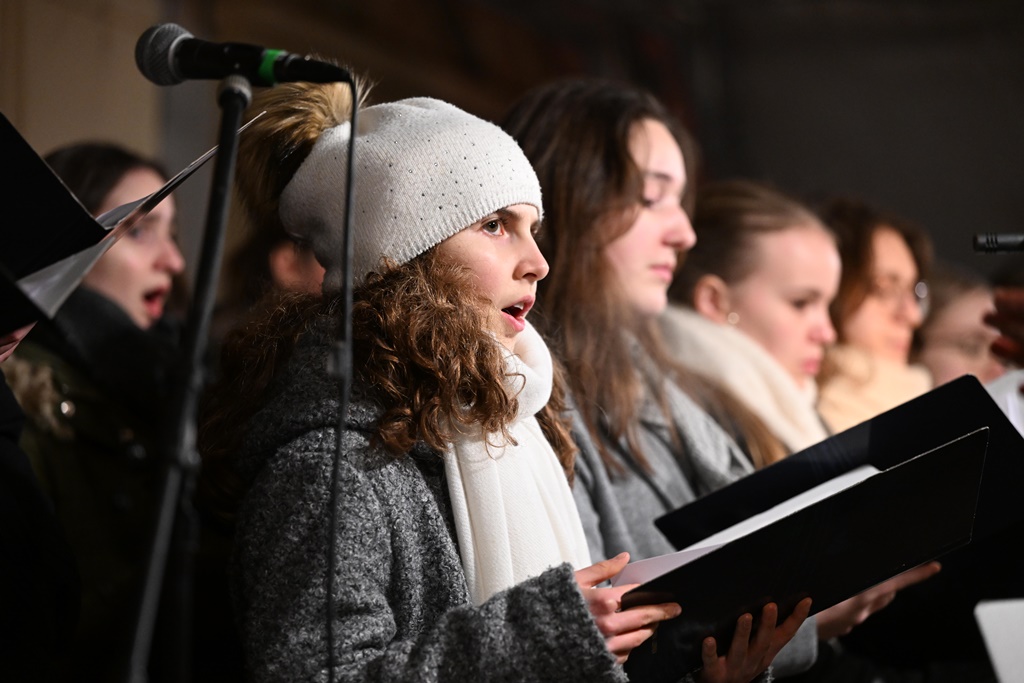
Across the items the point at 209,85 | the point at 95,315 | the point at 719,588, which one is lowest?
the point at 719,588

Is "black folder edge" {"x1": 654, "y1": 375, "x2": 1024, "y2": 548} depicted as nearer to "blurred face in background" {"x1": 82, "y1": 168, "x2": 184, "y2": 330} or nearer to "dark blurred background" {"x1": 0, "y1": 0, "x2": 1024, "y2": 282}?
"blurred face in background" {"x1": 82, "y1": 168, "x2": 184, "y2": 330}

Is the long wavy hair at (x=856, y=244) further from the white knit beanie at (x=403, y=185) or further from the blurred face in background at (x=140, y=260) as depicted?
the white knit beanie at (x=403, y=185)

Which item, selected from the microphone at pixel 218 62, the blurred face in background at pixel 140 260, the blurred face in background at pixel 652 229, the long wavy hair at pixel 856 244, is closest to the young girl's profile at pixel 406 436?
the microphone at pixel 218 62

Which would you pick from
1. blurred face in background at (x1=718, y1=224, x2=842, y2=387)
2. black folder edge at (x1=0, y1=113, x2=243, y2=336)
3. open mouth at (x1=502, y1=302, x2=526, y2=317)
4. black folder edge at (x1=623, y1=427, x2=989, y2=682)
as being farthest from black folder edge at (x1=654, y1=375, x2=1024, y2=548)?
blurred face in background at (x1=718, y1=224, x2=842, y2=387)

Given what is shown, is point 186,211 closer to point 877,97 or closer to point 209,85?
point 209,85

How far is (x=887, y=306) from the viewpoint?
3.57m

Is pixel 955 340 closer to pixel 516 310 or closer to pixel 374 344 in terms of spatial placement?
pixel 516 310

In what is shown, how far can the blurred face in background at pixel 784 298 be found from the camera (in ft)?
9.86

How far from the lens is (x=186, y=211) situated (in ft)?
12.1

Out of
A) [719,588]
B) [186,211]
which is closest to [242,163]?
[719,588]

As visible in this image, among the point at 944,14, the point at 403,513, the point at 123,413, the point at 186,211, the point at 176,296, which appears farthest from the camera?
the point at 944,14

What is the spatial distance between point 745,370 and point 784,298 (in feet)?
0.97

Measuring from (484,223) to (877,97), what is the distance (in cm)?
509

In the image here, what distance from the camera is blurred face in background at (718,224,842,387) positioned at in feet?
9.86
